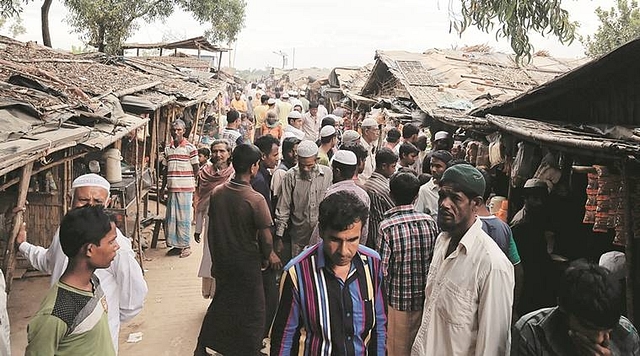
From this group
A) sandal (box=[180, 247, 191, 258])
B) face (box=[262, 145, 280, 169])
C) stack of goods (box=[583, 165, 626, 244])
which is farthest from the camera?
sandal (box=[180, 247, 191, 258])

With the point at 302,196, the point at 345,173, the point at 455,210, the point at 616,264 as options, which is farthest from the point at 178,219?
the point at 616,264

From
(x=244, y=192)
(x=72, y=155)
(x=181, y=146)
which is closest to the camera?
(x=244, y=192)

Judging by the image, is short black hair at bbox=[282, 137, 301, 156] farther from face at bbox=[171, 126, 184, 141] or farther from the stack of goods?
the stack of goods

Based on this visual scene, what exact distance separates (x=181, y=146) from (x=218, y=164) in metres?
1.56

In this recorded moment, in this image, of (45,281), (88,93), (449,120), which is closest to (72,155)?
(88,93)

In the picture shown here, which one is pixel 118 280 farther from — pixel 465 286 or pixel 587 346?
pixel 587 346

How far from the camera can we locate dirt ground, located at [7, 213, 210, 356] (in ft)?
18.8

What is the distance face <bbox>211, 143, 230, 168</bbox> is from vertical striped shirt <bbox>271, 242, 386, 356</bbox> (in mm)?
4531

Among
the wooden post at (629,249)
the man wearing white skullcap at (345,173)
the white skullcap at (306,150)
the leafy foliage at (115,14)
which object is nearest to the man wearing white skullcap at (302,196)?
the white skullcap at (306,150)

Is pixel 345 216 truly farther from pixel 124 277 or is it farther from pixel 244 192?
pixel 244 192

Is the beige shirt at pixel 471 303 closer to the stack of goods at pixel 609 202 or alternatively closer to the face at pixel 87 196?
the stack of goods at pixel 609 202

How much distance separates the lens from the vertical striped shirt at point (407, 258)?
4.07 metres

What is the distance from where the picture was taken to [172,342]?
5871mm

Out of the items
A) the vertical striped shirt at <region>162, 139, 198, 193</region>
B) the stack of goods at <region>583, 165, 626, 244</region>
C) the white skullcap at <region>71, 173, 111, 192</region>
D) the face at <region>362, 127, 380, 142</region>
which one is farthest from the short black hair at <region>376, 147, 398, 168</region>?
the vertical striped shirt at <region>162, 139, 198, 193</region>
